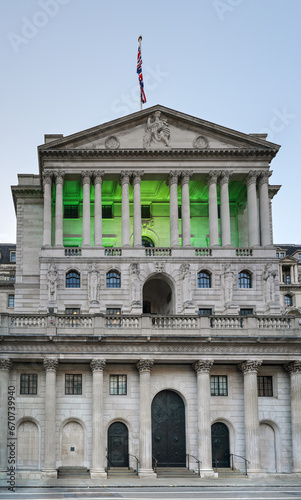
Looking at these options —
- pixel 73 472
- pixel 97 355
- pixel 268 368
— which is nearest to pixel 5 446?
pixel 73 472

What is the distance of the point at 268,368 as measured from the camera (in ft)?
180

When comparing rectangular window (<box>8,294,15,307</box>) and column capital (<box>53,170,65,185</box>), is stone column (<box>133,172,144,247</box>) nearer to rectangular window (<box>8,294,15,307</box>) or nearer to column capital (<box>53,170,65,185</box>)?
column capital (<box>53,170,65,185</box>)

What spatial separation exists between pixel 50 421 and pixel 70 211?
890 inches

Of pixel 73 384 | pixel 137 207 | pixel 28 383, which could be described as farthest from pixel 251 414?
pixel 137 207

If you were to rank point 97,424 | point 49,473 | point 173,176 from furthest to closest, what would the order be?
point 173,176 → point 97,424 → point 49,473

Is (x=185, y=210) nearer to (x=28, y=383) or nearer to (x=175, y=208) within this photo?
(x=175, y=208)

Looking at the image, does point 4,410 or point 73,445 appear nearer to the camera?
point 4,410

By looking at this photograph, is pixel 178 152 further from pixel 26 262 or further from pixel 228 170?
pixel 26 262

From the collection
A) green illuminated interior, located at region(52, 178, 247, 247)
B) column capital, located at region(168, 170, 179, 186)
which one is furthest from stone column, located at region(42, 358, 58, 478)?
column capital, located at region(168, 170, 179, 186)

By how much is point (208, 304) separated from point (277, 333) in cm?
833

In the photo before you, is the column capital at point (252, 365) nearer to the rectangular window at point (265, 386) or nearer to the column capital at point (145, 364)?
the rectangular window at point (265, 386)

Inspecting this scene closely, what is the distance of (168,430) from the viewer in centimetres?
5366

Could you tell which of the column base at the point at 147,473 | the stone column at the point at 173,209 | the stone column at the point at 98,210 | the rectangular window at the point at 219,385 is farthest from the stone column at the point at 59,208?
the column base at the point at 147,473

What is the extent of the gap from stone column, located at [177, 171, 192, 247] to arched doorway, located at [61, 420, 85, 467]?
17905mm
